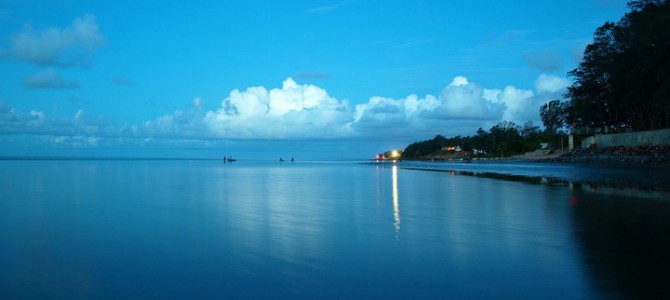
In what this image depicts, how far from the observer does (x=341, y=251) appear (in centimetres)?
789

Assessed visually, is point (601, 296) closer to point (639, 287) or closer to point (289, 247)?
point (639, 287)

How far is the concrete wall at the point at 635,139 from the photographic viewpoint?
42619 millimetres

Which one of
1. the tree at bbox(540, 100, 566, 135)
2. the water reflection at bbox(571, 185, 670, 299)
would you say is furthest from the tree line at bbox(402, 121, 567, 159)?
the water reflection at bbox(571, 185, 670, 299)

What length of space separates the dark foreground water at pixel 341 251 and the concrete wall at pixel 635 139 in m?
34.9

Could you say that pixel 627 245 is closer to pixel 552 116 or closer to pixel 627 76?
pixel 627 76

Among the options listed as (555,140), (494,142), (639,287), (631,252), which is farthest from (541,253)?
(494,142)

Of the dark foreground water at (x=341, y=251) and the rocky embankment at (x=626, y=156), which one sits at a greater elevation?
the rocky embankment at (x=626, y=156)

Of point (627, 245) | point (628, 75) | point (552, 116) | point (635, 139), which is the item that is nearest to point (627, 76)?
point (628, 75)

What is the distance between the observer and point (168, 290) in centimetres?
563

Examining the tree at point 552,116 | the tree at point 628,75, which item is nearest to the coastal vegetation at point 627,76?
the tree at point 628,75

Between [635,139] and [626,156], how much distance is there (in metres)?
5.54

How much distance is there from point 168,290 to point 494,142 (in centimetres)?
14210

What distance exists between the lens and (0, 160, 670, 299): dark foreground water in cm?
563

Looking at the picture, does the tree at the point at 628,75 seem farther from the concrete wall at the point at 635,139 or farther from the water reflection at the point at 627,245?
the water reflection at the point at 627,245
